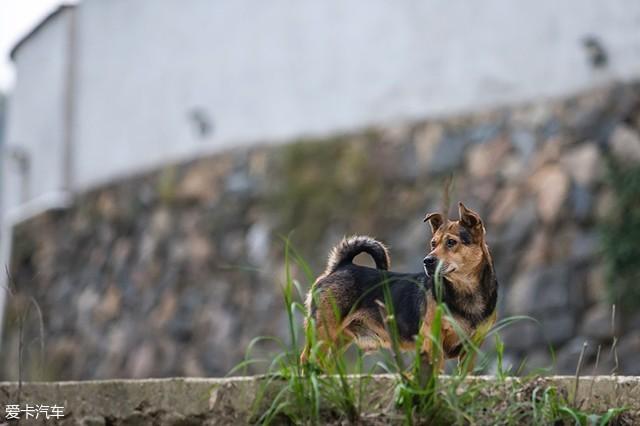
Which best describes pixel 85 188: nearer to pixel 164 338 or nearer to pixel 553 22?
pixel 164 338

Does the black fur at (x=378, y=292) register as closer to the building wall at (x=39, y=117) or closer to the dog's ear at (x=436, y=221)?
the dog's ear at (x=436, y=221)

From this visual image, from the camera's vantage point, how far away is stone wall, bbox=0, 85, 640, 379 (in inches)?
368

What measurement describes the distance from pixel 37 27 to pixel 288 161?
20.4 ft

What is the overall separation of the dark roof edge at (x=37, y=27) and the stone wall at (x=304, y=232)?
248cm

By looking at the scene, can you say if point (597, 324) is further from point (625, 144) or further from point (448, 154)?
point (448, 154)

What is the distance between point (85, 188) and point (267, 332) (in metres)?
4.55

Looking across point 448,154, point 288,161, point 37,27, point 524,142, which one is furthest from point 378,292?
point 37,27

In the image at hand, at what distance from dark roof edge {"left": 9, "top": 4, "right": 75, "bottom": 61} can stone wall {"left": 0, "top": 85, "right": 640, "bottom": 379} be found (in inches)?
97.7

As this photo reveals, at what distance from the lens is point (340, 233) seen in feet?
36.9

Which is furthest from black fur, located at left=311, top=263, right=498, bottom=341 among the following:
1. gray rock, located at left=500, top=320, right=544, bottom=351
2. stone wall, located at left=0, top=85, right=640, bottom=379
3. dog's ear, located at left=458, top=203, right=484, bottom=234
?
gray rock, located at left=500, top=320, right=544, bottom=351

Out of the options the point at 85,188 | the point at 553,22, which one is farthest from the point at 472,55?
the point at 85,188

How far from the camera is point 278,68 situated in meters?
12.6

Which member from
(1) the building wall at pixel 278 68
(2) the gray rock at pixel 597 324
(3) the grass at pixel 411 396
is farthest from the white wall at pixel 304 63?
(3) the grass at pixel 411 396

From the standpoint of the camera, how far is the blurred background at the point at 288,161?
30.8 ft
